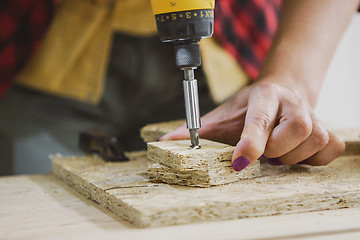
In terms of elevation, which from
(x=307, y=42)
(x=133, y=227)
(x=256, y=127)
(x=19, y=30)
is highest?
(x=19, y=30)

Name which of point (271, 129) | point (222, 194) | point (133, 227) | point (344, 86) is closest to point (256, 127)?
point (271, 129)

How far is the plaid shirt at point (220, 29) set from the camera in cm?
117

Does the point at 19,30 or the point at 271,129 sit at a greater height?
the point at 19,30

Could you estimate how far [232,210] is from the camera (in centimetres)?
62

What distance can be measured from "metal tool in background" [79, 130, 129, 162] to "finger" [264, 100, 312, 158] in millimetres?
328

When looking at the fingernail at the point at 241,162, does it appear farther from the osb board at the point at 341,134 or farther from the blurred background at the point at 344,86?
the blurred background at the point at 344,86

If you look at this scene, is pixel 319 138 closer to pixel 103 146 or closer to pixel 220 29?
pixel 103 146

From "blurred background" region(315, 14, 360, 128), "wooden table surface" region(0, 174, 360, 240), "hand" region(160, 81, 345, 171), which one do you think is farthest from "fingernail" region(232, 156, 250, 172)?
"blurred background" region(315, 14, 360, 128)

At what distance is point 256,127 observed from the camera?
779mm

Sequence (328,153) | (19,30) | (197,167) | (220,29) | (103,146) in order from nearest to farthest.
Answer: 1. (197,167)
2. (328,153)
3. (103,146)
4. (19,30)
5. (220,29)

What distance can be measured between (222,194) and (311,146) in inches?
9.6

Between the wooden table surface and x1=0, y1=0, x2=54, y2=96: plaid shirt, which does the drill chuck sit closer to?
the wooden table surface

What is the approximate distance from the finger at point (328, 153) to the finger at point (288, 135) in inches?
2.6

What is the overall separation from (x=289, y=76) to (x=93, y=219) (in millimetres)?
559
